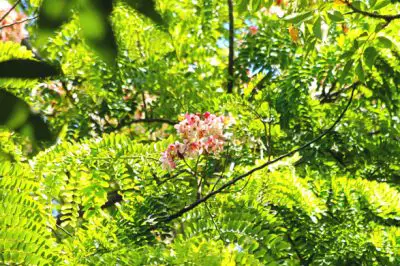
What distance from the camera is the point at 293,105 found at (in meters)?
3.78

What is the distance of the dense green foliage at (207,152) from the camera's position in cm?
74

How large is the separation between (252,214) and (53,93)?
1.41 m

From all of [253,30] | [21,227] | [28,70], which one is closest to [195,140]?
[21,227]

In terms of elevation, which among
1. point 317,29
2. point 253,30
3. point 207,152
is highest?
point 253,30

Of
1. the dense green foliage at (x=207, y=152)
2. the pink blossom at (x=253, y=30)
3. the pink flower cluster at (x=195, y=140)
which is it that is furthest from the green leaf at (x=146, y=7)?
the pink blossom at (x=253, y=30)

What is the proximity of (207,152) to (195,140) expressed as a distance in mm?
76

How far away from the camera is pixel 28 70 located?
2.00 feet

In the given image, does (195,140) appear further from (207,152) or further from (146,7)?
(146,7)

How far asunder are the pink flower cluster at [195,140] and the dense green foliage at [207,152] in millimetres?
68

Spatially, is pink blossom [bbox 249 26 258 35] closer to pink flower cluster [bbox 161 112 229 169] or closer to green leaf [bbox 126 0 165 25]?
pink flower cluster [bbox 161 112 229 169]

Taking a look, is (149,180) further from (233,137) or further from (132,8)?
(132,8)

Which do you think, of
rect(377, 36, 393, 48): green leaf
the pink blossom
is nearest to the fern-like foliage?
rect(377, 36, 393, 48): green leaf

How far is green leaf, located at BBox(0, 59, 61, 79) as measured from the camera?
1.98ft

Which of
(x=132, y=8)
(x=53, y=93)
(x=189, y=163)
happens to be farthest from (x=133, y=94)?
(x=132, y=8)
